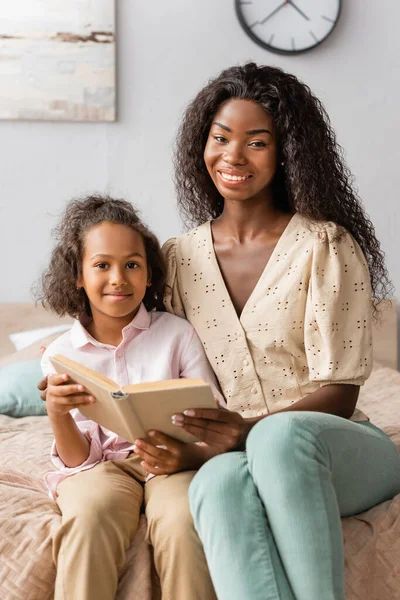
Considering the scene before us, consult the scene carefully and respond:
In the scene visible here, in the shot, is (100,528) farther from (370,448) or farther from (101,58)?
(101,58)

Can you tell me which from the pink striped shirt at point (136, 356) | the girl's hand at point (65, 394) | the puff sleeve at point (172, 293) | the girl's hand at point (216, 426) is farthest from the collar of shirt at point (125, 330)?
the girl's hand at point (216, 426)

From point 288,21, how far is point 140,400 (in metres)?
2.18

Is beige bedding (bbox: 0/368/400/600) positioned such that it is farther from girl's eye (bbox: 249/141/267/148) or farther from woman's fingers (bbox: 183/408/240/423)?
girl's eye (bbox: 249/141/267/148)

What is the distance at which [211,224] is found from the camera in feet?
5.87

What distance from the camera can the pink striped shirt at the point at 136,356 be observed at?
1.59 meters

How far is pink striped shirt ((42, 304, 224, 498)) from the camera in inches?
62.5

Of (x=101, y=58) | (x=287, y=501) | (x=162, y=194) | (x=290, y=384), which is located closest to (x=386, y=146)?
(x=162, y=194)

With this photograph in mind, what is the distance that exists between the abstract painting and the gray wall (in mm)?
55

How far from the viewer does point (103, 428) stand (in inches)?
62.9

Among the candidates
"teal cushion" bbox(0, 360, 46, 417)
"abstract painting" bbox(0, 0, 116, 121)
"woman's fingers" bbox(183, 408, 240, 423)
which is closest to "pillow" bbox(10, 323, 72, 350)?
"teal cushion" bbox(0, 360, 46, 417)

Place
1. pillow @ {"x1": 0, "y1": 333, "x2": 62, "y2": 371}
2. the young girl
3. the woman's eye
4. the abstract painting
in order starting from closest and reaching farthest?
the young girl
the woman's eye
pillow @ {"x1": 0, "y1": 333, "x2": 62, "y2": 371}
the abstract painting

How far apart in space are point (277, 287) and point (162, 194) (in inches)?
64.2

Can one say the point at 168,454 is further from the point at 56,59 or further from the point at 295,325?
the point at 56,59

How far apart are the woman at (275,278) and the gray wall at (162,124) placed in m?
1.34
